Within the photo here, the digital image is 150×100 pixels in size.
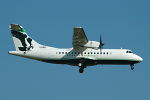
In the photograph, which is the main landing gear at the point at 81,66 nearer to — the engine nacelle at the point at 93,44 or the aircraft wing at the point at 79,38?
the aircraft wing at the point at 79,38

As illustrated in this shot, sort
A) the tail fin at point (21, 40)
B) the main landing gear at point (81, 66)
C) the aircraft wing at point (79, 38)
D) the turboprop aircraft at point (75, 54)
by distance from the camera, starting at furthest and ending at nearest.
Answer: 1. the tail fin at point (21, 40)
2. the main landing gear at point (81, 66)
3. the turboprop aircraft at point (75, 54)
4. the aircraft wing at point (79, 38)

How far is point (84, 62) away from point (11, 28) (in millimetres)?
11387

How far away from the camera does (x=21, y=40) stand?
4959 cm

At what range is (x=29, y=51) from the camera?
49000mm

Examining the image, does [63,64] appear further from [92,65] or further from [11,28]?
[11,28]

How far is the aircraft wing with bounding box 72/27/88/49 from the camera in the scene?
1736 inches

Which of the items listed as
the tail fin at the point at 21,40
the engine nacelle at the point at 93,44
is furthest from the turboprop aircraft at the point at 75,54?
the engine nacelle at the point at 93,44

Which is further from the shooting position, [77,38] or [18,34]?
[18,34]

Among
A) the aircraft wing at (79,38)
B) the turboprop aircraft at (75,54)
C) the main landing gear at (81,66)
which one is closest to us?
the aircraft wing at (79,38)

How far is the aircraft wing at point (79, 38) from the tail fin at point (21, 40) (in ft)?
19.3

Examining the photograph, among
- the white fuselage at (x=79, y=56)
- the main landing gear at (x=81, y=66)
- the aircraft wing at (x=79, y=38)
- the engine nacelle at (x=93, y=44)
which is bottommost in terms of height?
the main landing gear at (x=81, y=66)

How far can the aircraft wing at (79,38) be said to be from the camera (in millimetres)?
44084

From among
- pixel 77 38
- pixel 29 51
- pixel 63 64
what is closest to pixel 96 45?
pixel 77 38

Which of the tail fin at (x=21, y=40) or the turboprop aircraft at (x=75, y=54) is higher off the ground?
the tail fin at (x=21, y=40)
